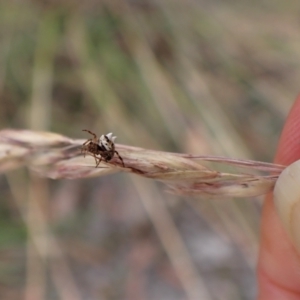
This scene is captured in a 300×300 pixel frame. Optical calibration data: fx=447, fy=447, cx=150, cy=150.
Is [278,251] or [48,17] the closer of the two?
[278,251]

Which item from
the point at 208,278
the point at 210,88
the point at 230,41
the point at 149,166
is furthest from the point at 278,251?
the point at 230,41

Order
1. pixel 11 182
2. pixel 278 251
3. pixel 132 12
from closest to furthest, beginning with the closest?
pixel 278 251 < pixel 11 182 < pixel 132 12

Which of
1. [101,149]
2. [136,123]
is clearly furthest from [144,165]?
[136,123]

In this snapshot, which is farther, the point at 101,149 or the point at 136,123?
the point at 136,123

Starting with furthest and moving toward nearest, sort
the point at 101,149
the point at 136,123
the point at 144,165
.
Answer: the point at 136,123
the point at 101,149
the point at 144,165

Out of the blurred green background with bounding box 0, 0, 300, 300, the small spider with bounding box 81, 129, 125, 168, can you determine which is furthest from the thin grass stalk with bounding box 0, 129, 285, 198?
the blurred green background with bounding box 0, 0, 300, 300

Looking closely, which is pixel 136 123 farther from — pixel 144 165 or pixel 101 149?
pixel 144 165

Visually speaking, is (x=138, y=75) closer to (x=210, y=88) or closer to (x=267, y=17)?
(x=210, y=88)

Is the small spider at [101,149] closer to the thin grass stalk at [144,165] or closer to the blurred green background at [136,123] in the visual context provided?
the thin grass stalk at [144,165]

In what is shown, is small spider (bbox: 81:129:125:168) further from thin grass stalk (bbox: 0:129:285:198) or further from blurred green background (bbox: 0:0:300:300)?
blurred green background (bbox: 0:0:300:300)

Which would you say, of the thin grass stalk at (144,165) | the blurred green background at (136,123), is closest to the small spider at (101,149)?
the thin grass stalk at (144,165)
